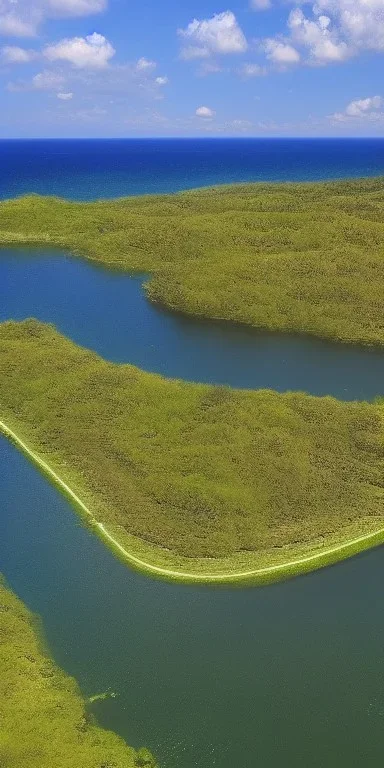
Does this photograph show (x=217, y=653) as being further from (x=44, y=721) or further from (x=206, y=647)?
(x=44, y=721)

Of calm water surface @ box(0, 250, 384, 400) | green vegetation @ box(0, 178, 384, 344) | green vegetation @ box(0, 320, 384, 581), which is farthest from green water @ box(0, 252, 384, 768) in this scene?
green vegetation @ box(0, 178, 384, 344)

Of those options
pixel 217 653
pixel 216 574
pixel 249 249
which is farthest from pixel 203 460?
pixel 249 249

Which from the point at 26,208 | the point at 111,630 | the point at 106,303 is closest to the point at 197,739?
the point at 111,630

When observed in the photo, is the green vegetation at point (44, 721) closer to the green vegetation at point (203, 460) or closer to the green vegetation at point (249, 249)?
the green vegetation at point (203, 460)

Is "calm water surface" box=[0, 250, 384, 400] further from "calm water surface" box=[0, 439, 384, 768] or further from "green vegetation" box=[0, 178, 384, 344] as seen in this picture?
"calm water surface" box=[0, 439, 384, 768]

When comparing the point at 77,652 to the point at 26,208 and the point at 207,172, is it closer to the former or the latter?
the point at 26,208
